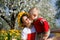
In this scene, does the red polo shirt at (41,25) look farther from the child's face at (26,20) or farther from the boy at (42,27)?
the child's face at (26,20)

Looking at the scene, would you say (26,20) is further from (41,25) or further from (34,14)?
(41,25)

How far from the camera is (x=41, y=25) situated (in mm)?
1624

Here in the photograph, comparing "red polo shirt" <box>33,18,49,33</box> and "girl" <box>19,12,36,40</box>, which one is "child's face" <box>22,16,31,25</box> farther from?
"red polo shirt" <box>33,18,49,33</box>

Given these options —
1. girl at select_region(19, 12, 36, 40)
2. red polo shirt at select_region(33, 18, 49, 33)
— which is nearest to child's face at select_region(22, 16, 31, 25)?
girl at select_region(19, 12, 36, 40)

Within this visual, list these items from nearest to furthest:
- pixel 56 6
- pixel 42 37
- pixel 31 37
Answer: pixel 42 37
pixel 31 37
pixel 56 6

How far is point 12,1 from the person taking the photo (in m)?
3.52

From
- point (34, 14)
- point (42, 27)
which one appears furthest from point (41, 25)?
point (34, 14)

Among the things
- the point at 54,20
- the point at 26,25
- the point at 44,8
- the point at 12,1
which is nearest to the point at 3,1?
the point at 12,1

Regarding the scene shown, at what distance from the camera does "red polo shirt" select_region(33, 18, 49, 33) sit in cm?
161

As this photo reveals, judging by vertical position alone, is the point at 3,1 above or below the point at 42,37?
above

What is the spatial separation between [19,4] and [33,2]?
0.27 m

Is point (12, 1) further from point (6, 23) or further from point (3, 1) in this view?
point (6, 23)

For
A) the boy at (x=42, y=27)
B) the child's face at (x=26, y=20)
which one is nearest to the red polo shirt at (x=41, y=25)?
the boy at (x=42, y=27)

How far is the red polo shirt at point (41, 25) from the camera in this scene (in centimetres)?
161
